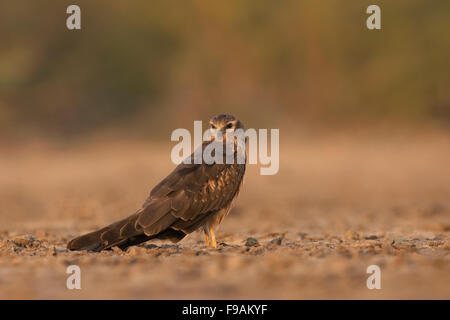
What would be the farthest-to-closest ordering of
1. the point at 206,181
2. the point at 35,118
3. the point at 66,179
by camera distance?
the point at 35,118 < the point at 66,179 < the point at 206,181

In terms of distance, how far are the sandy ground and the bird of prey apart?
0.53 feet

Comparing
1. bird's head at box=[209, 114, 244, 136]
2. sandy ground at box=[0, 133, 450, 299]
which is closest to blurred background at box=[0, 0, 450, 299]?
sandy ground at box=[0, 133, 450, 299]

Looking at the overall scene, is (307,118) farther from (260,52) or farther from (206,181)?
(206,181)

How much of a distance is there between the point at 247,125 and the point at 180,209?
18997 millimetres

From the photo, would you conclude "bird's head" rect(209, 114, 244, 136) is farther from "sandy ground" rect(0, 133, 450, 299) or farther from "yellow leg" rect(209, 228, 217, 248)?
"sandy ground" rect(0, 133, 450, 299)

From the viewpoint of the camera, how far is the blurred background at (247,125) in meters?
6.10

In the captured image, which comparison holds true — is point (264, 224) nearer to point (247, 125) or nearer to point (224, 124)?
point (224, 124)

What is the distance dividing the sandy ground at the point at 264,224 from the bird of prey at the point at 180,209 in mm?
161

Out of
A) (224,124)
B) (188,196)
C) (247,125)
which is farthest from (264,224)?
(247,125)

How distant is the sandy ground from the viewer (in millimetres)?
5547

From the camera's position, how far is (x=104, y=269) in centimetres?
622

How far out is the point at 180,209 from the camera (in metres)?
7.25

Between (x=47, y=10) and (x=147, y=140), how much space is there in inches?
339
